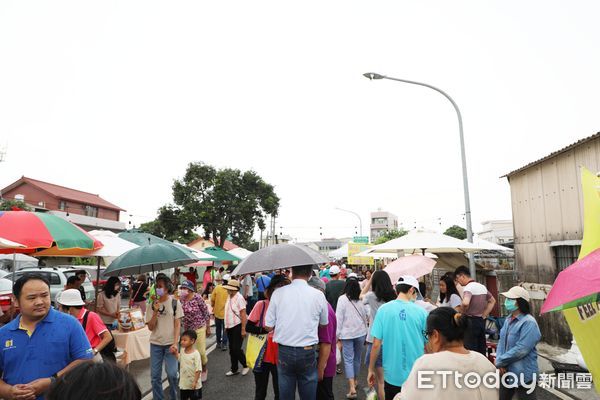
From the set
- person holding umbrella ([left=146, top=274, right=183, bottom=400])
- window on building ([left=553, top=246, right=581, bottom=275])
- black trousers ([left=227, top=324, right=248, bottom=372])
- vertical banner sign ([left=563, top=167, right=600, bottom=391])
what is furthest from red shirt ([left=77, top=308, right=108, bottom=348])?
window on building ([left=553, top=246, right=581, bottom=275])

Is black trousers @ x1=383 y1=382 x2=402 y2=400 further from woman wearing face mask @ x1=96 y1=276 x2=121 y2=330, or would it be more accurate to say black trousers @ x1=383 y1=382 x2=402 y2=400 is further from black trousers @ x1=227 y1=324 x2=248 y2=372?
woman wearing face mask @ x1=96 y1=276 x2=121 y2=330

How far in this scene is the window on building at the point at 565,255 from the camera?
903 centimetres

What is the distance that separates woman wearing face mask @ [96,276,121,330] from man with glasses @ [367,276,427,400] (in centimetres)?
553

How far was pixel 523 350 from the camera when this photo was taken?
418 centimetres

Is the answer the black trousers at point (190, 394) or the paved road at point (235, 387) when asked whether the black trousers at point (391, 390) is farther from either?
the black trousers at point (190, 394)

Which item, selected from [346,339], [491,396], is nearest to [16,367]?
[491,396]

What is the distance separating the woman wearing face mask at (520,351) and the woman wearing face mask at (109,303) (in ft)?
21.8

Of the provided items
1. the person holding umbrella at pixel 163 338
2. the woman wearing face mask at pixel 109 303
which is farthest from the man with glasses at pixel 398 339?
the woman wearing face mask at pixel 109 303

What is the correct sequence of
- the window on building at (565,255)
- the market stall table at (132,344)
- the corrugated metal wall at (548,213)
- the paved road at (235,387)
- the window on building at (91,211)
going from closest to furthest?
the paved road at (235,387), the market stall table at (132,344), the corrugated metal wall at (548,213), the window on building at (565,255), the window on building at (91,211)

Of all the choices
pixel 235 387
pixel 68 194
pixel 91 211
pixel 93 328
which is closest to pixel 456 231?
pixel 91 211

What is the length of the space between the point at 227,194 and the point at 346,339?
94.3 ft

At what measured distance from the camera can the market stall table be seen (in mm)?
7215

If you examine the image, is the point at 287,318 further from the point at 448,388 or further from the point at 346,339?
the point at 346,339

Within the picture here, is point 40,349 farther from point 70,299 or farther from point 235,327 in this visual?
point 235,327
